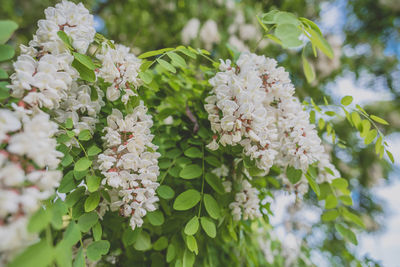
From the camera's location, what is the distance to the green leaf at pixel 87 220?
1.64ft

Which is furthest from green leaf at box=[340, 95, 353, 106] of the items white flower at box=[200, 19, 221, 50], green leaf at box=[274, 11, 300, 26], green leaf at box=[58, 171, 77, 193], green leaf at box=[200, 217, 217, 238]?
white flower at box=[200, 19, 221, 50]

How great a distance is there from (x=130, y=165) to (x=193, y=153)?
209 millimetres

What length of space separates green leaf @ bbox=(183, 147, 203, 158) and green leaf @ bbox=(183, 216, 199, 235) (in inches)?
6.0

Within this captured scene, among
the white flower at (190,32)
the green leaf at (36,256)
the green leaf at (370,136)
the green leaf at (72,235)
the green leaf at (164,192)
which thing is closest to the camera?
the green leaf at (36,256)

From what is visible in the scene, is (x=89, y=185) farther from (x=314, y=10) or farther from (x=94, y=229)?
(x=314, y=10)

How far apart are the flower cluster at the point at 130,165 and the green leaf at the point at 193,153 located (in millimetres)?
135

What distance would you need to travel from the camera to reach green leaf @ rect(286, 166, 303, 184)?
0.65m

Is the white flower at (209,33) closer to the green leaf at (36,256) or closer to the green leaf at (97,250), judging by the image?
the green leaf at (97,250)

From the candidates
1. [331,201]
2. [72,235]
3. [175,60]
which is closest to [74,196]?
[72,235]

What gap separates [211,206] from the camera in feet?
1.98

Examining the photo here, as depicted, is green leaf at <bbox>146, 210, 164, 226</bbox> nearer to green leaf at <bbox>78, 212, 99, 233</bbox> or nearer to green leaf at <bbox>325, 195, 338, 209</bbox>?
green leaf at <bbox>78, 212, 99, 233</bbox>

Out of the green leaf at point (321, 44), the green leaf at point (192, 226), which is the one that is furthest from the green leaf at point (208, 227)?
the green leaf at point (321, 44)

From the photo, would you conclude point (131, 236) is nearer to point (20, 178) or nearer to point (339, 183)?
point (20, 178)

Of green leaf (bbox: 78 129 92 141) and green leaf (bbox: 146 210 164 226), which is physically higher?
green leaf (bbox: 78 129 92 141)
